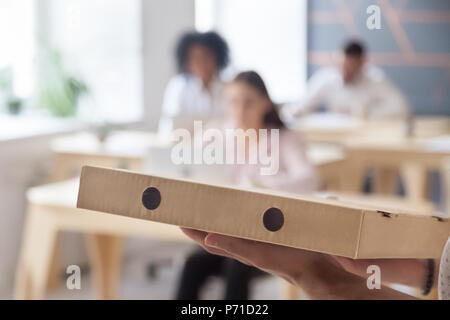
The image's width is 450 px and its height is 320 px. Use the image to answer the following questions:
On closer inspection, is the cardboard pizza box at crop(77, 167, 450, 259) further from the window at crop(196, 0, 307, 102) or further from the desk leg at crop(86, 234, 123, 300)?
the window at crop(196, 0, 307, 102)

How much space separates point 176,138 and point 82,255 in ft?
3.22

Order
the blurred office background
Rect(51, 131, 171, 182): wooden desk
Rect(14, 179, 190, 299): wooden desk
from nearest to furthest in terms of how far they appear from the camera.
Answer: Rect(14, 179, 190, 299): wooden desk < Rect(51, 131, 171, 182): wooden desk < the blurred office background

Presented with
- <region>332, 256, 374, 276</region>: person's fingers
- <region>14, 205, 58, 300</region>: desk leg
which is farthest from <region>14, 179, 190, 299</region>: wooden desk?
<region>332, 256, 374, 276</region>: person's fingers

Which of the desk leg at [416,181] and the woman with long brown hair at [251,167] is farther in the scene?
the desk leg at [416,181]

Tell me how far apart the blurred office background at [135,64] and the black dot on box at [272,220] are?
2.21 metres

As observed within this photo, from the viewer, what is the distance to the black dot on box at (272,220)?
0.56 meters

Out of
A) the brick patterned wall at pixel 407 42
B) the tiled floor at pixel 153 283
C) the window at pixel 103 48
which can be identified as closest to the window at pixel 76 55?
the window at pixel 103 48

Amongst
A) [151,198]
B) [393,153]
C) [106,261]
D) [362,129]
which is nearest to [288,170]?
[106,261]

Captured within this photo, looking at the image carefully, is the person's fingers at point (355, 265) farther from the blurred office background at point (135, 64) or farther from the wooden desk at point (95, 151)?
the wooden desk at point (95, 151)

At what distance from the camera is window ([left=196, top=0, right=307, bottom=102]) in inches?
190

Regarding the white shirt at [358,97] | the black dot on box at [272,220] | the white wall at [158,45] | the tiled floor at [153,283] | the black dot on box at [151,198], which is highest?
the white wall at [158,45]

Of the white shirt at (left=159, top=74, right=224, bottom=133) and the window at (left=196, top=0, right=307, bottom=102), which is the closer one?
the white shirt at (left=159, top=74, right=224, bottom=133)

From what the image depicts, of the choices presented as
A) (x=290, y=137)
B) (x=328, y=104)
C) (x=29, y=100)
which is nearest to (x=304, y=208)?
(x=290, y=137)
